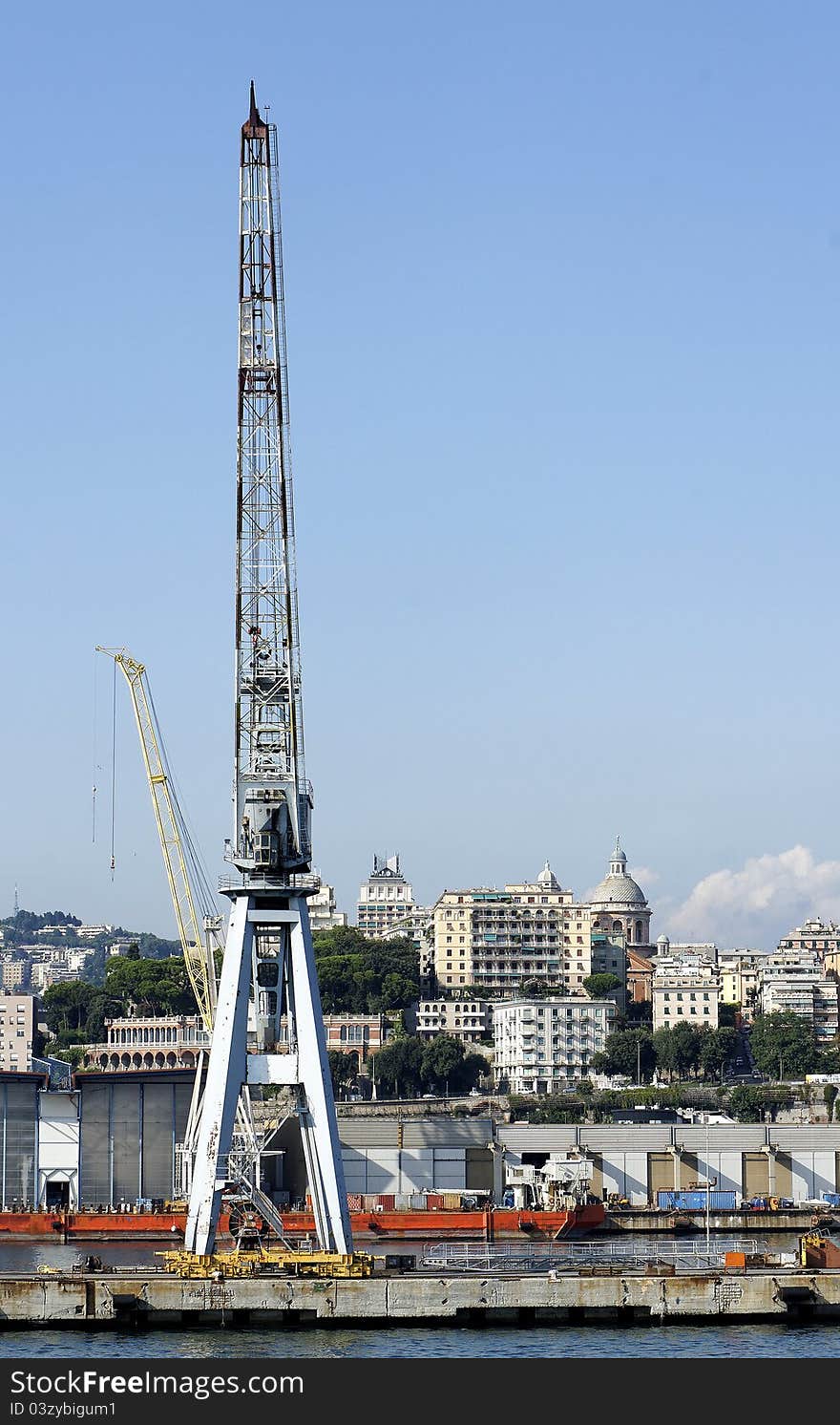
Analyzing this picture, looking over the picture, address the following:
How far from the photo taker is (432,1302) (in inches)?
2608

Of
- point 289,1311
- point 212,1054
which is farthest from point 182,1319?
point 212,1054

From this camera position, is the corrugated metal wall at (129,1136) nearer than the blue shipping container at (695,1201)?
Yes

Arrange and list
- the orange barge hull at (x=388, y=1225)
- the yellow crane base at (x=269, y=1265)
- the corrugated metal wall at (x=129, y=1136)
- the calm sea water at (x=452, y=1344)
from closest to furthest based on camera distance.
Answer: the calm sea water at (x=452, y=1344), the yellow crane base at (x=269, y=1265), the orange barge hull at (x=388, y=1225), the corrugated metal wall at (x=129, y=1136)

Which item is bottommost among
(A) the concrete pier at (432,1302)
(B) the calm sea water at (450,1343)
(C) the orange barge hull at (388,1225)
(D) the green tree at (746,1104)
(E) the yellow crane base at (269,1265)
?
(D) the green tree at (746,1104)

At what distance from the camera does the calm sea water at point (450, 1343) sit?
60.8 m

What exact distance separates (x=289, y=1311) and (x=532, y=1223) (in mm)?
36008

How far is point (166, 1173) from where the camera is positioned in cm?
10569

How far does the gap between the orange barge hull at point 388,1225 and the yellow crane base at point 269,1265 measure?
3046cm

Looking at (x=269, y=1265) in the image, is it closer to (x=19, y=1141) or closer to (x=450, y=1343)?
(x=450, y=1343)

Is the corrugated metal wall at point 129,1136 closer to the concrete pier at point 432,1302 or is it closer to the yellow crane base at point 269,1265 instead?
the yellow crane base at point 269,1265

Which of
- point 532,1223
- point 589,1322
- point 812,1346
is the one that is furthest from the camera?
point 532,1223

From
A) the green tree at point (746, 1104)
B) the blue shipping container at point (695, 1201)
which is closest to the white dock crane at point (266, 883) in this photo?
the blue shipping container at point (695, 1201)

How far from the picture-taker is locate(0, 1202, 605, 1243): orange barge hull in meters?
101
